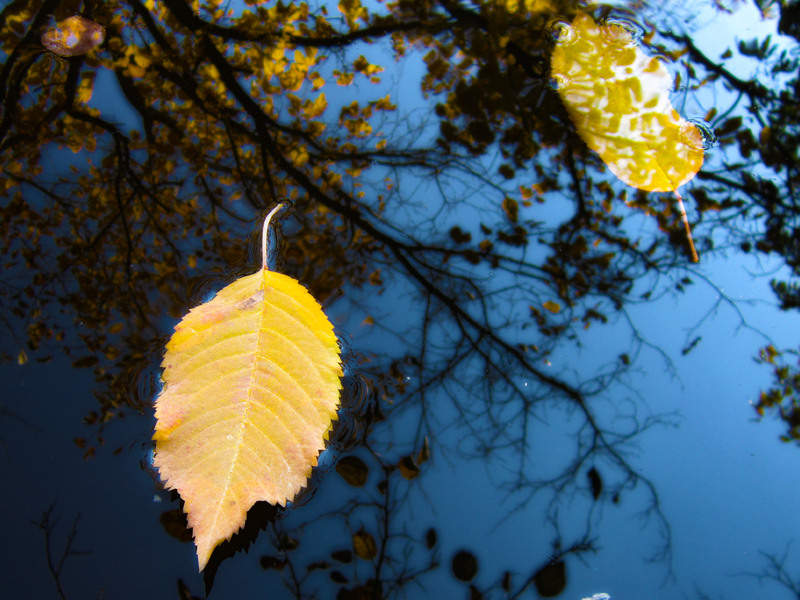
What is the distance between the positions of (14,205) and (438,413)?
74cm

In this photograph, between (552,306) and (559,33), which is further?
(559,33)

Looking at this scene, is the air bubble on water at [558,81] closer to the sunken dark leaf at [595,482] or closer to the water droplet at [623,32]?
the water droplet at [623,32]

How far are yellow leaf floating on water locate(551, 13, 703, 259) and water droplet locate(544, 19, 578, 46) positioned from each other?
0.04 metres

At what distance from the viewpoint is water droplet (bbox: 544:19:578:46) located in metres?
0.81

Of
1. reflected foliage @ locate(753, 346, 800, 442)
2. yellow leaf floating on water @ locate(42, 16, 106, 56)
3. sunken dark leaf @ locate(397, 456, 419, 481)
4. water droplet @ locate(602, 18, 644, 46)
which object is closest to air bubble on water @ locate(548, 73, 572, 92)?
water droplet @ locate(602, 18, 644, 46)

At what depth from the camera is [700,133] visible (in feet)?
2.59

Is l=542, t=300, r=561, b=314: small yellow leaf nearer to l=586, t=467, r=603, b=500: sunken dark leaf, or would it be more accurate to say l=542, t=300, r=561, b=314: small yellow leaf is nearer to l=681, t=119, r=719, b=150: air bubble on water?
l=586, t=467, r=603, b=500: sunken dark leaf

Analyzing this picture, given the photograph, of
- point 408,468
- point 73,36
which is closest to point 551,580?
point 408,468

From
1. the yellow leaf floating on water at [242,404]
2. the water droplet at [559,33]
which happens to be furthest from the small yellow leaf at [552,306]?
the water droplet at [559,33]

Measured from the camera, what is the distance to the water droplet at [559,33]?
2.64 ft

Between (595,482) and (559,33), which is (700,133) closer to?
(559,33)

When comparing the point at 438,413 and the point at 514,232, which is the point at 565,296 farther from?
the point at 438,413

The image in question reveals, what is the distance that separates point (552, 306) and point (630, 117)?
353 mm

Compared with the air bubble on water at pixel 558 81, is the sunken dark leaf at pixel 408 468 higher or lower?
lower
